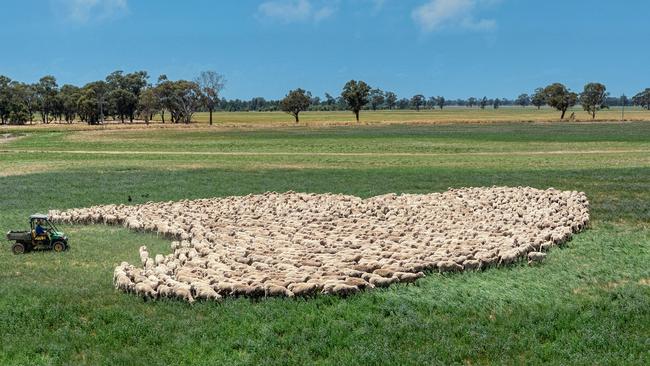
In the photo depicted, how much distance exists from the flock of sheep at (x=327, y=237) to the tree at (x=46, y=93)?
570 ft

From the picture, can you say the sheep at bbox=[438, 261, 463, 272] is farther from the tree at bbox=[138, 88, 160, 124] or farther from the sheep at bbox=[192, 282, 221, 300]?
the tree at bbox=[138, 88, 160, 124]

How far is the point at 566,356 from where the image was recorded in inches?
420

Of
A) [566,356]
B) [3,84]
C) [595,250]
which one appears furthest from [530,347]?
[3,84]

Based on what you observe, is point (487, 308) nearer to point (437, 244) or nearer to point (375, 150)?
point (437, 244)

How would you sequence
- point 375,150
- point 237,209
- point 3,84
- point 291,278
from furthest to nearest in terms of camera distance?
point 3,84
point 375,150
point 237,209
point 291,278

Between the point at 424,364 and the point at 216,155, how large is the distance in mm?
45289

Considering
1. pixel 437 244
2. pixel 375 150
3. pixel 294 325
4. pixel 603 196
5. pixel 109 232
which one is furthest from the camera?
pixel 375 150

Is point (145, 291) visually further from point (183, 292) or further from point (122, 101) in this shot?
point (122, 101)

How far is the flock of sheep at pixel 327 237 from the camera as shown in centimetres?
1369

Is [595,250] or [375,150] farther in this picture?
[375,150]

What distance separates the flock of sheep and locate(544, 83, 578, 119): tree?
151981 millimetres

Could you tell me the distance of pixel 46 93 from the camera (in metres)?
188

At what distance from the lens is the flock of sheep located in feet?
44.9

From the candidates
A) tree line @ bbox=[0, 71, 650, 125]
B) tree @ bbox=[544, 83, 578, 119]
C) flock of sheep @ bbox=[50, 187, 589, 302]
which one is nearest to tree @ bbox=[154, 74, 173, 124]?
tree line @ bbox=[0, 71, 650, 125]
